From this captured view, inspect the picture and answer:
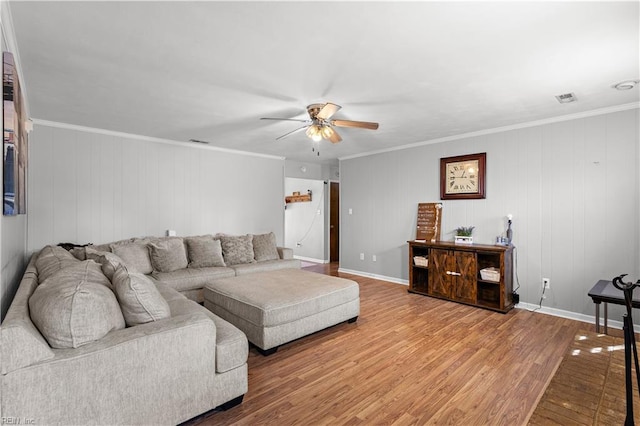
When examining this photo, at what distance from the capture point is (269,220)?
651 cm

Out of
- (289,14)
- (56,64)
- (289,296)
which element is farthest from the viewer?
(289,296)

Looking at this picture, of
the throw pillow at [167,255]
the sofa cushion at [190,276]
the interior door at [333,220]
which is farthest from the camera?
A: the interior door at [333,220]

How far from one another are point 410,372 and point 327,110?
7.88 feet

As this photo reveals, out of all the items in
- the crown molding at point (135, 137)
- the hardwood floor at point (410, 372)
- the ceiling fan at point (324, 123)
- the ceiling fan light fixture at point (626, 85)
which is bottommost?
the hardwood floor at point (410, 372)

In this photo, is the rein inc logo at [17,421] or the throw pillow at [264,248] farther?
the throw pillow at [264,248]

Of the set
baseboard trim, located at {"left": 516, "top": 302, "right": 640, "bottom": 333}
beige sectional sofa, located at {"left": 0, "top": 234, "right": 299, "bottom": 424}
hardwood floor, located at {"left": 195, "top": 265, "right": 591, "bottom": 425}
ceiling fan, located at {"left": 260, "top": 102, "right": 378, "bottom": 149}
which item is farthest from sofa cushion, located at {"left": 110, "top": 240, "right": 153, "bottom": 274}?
baseboard trim, located at {"left": 516, "top": 302, "right": 640, "bottom": 333}

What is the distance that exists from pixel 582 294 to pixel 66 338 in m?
4.86

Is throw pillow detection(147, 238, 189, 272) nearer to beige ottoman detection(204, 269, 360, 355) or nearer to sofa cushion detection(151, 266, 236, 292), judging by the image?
sofa cushion detection(151, 266, 236, 292)

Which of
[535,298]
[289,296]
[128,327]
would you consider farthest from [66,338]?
[535,298]

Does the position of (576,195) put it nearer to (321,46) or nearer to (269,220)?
(321,46)

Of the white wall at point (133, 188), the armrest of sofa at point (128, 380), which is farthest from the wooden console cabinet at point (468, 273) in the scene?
the armrest of sofa at point (128, 380)

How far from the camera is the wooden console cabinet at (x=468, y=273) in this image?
405 centimetres

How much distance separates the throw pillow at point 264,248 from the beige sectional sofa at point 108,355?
2.76 meters

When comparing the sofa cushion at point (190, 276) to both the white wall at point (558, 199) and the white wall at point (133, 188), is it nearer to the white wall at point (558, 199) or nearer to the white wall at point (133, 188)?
the white wall at point (133, 188)
